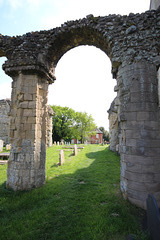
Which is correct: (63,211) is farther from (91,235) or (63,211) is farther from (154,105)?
(154,105)

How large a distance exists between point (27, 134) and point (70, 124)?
27.2 meters

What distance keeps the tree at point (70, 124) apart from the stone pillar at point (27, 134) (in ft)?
82.7

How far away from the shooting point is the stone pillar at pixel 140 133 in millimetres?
3393

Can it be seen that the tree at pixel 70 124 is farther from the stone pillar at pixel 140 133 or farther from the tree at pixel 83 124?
the stone pillar at pixel 140 133

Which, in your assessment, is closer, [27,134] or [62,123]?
[27,134]

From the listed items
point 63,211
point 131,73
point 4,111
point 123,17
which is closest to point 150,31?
point 123,17

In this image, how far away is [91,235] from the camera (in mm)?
2506

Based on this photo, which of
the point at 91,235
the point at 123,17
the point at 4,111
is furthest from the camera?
the point at 4,111

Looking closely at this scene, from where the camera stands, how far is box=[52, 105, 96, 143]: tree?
30.4 meters

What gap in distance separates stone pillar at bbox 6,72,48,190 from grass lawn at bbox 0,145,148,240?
47cm

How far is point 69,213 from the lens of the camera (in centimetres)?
317

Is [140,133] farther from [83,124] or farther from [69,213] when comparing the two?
[83,124]

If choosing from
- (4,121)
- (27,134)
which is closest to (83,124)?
(4,121)

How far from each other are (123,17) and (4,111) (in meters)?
15.9
